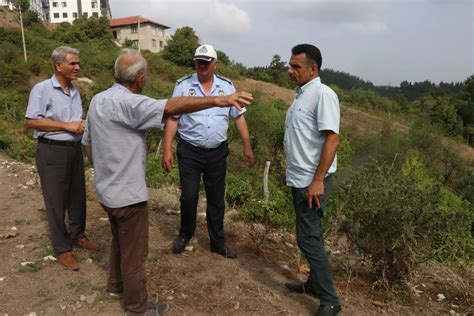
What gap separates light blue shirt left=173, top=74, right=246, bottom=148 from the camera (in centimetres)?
326

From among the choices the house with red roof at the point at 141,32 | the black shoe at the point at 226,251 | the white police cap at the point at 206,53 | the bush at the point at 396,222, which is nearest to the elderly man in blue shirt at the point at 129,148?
the white police cap at the point at 206,53

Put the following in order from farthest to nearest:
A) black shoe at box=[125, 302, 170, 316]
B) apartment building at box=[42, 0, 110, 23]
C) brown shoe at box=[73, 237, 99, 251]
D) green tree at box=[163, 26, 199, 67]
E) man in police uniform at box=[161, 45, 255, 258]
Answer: apartment building at box=[42, 0, 110, 23] → green tree at box=[163, 26, 199, 67] → brown shoe at box=[73, 237, 99, 251] → man in police uniform at box=[161, 45, 255, 258] → black shoe at box=[125, 302, 170, 316]

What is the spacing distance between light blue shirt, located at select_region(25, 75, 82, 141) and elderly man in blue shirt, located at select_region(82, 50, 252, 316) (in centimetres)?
68

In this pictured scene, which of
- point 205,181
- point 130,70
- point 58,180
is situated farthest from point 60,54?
point 205,181

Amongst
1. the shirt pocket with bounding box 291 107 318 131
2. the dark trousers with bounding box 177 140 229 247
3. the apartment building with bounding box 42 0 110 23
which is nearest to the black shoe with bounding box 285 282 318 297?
the dark trousers with bounding box 177 140 229 247

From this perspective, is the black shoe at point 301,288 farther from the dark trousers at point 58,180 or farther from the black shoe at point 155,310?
the dark trousers at point 58,180

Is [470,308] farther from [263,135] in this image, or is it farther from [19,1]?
[19,1]

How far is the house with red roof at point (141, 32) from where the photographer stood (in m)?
46.0

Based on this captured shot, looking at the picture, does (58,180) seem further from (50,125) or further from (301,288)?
(301,288)

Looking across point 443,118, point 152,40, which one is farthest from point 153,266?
point 152,40

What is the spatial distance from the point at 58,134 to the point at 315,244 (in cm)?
204

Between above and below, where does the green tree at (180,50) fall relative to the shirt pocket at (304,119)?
above

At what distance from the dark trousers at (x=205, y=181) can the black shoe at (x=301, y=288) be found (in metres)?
0.82

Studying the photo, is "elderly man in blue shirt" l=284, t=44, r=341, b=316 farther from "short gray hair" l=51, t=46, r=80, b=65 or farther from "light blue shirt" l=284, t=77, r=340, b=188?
"short gray hair" l=51, t=46, r=80, b=65
